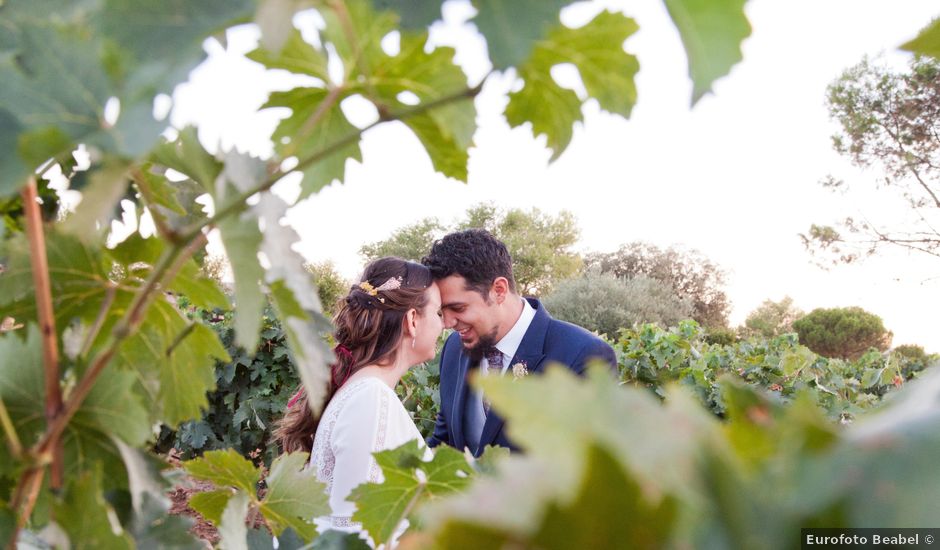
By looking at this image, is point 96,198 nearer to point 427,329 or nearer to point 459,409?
point 427,329

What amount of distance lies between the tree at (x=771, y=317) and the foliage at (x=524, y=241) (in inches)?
400

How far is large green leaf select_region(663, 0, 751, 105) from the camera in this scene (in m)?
0.44

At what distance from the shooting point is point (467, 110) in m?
0.60

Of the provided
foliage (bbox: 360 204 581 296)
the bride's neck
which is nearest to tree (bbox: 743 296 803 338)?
foliage (bbox: 360 204 581 296)

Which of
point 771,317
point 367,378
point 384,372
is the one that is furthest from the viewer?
point 771,317

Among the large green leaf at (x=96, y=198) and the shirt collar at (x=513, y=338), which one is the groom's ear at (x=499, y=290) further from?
the large green leaf at (x=96, y=198)

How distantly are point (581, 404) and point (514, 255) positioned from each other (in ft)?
134

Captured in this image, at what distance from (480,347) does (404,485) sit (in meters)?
4.95

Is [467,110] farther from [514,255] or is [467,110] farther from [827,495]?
[514,255]

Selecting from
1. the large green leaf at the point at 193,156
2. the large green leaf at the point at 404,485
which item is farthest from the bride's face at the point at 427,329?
the large green leaf at the point at 193,156

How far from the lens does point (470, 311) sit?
563 centimetres

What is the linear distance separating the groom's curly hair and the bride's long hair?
1.01m

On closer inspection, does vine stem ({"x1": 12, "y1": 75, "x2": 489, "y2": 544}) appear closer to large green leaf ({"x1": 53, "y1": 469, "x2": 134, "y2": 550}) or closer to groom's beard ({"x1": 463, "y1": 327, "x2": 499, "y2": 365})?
large green leaf ({"x1": 53, "y1": 469, "x2": 134, "y2": 550})

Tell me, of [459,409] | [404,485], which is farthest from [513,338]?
[404,485]
